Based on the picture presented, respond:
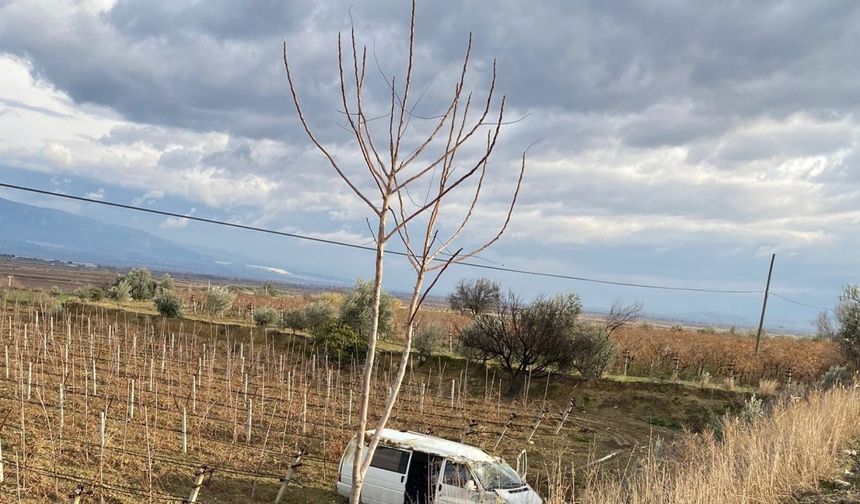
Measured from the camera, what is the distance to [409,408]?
1712 centimetres

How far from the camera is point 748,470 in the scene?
6.47 m

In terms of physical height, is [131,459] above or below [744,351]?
below

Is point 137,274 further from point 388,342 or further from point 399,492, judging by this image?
point 399,492

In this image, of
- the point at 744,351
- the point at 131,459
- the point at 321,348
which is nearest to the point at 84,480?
the point at 131,459

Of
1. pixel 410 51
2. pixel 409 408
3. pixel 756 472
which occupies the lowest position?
pixel 409 408

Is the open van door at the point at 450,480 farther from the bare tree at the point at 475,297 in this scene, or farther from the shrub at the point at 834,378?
the bare tree at the point at 475,297

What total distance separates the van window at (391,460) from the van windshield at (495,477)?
107 cm

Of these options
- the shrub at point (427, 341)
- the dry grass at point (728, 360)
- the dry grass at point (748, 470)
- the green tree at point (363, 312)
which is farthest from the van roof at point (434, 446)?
the dry grass at point (728, 360)

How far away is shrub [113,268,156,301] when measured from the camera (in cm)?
3753

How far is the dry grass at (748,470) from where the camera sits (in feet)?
18.4

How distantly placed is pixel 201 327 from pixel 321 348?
6540mm

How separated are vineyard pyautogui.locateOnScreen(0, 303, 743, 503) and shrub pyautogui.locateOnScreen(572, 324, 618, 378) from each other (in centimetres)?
56

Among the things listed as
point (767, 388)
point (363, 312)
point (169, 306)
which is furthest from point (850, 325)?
point (169, 306)

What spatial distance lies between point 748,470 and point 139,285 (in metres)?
37.9
